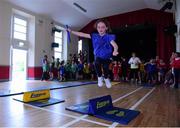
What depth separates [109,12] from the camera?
11969 millimetres

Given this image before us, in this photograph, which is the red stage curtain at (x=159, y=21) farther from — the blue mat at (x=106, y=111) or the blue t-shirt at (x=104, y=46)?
the blue t-shirt at (x=104, y=46)

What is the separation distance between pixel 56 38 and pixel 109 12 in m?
3.68

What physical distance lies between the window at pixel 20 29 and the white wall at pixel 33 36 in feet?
1.03

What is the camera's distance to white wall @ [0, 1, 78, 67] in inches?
335

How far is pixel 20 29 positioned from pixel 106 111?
8116mm

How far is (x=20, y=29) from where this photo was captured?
9.88m

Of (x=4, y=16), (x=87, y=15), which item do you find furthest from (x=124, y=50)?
(x=4, y=16)

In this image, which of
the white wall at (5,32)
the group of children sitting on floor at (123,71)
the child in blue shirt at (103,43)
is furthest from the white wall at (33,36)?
the child in blue shirt at (103,43)

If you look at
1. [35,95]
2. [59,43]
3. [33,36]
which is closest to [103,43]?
[35,95]

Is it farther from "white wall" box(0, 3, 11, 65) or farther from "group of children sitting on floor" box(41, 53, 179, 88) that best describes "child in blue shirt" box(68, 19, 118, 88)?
"white wall" box(0, 3, 11, 65)

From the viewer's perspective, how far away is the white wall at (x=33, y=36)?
27.9 ft

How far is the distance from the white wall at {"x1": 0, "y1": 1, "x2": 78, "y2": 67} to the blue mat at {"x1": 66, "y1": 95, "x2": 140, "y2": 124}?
6437mm

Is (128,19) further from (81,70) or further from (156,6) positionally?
(81,70)

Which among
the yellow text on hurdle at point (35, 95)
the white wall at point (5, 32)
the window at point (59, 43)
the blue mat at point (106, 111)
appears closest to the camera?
the blue mat at point (106, 111)
